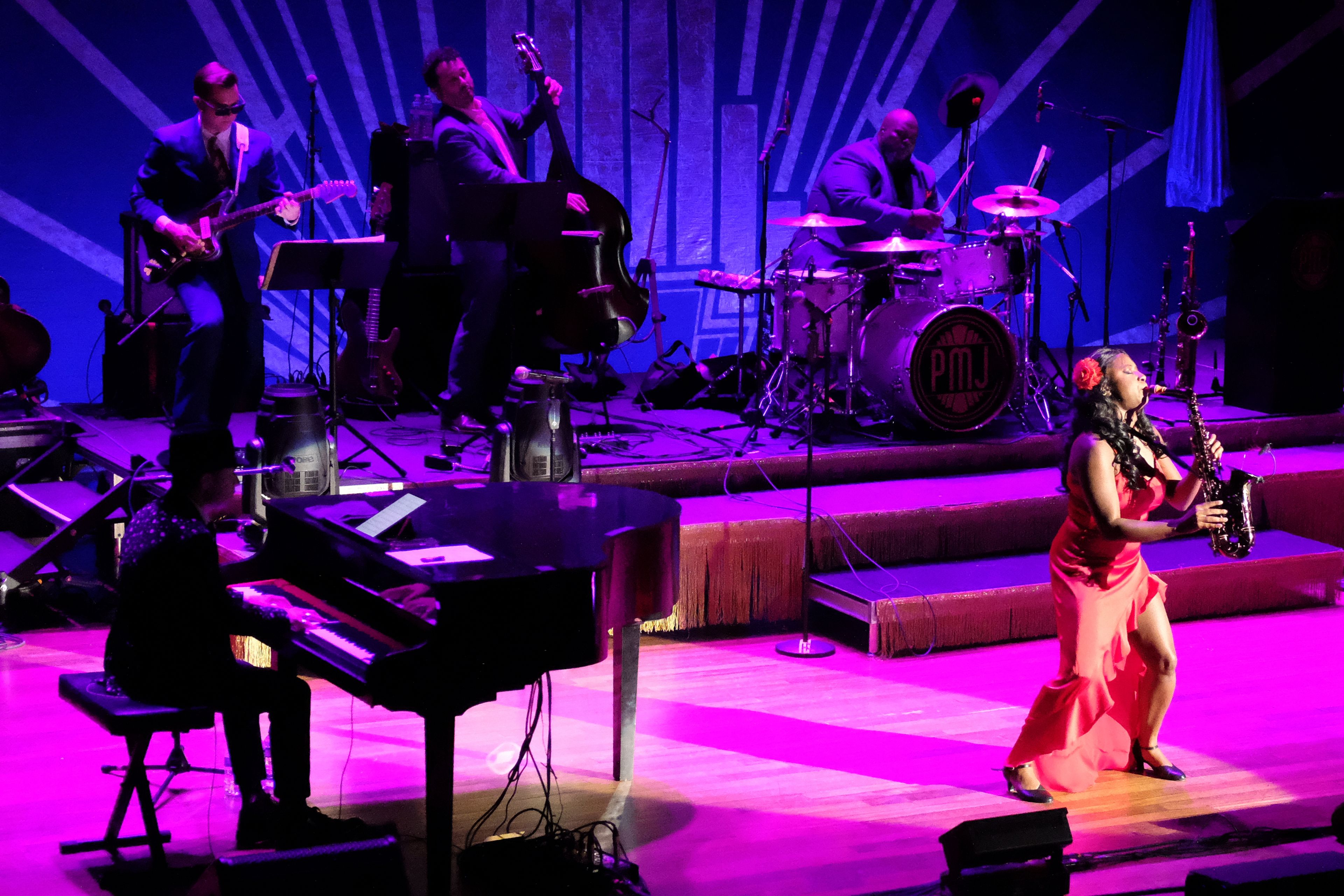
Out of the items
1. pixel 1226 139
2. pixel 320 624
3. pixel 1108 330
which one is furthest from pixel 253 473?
pixel 1226 139

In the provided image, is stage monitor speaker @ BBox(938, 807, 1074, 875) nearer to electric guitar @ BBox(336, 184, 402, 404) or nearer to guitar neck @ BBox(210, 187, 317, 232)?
guitar neck @ BBox(210, 187, 317, 232)

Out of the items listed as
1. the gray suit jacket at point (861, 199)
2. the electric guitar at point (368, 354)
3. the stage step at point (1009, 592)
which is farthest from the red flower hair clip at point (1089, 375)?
the electric guitar at point (368, 354)

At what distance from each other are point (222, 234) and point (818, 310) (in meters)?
2.67

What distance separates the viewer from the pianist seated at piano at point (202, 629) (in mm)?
3541

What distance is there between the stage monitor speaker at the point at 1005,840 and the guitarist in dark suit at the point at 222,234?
405 cm

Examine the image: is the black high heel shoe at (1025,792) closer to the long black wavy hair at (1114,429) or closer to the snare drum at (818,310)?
the long black wavy hair at (1114,429)

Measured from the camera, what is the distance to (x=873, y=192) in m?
7.78

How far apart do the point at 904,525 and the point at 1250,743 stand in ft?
5.94

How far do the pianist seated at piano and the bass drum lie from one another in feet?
12.6

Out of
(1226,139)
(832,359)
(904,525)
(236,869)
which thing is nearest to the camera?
(236,869)

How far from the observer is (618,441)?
694 centimetres

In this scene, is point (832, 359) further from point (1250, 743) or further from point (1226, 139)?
point (1226, 139)

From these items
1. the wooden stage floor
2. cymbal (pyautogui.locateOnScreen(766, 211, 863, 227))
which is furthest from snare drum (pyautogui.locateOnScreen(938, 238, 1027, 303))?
the wooden stage floor

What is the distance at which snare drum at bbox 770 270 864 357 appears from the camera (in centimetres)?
721
